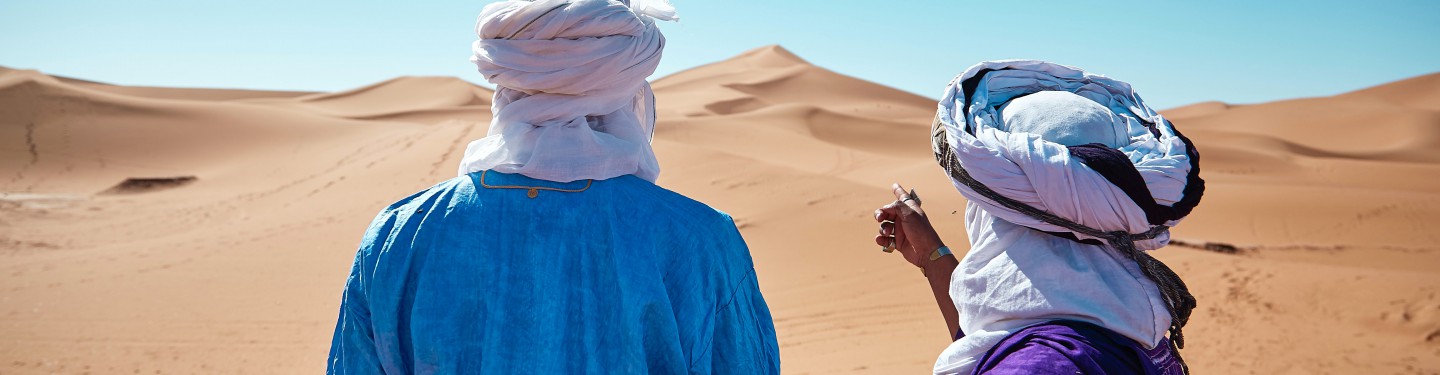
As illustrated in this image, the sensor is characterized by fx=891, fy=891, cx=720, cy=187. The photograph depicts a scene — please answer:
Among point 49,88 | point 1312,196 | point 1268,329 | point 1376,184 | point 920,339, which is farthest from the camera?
point 49,88

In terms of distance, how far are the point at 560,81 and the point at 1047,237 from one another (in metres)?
1.00

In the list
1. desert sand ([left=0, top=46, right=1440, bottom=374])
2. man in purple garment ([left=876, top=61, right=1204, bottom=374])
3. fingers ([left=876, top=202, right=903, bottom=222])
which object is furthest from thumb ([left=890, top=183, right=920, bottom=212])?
desert sand ([left=0, top=46, right=1440, bottom=374])

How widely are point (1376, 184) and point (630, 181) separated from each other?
73.7ft

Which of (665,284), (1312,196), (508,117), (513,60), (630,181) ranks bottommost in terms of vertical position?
(1312,196)

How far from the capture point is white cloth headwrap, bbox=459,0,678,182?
5.37ft

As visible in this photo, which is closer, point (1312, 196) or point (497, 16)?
point (497, 16)

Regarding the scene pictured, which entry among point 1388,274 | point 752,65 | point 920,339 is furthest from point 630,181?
point 752,65

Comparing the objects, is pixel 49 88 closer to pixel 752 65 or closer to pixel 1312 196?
pixel 1312 196

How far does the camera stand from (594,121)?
1.80 metres

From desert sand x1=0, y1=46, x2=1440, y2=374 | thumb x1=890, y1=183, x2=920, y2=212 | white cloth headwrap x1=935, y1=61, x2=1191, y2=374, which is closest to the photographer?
white cloth headwrap x1=935, y1=61, x2=1191, y2=374

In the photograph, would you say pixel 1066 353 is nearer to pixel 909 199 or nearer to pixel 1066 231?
pixel 1066 231

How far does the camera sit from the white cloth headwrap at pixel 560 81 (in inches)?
64.5

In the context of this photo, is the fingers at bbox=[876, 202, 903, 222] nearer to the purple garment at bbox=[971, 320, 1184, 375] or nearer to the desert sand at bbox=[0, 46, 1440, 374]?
the purple garment at bbox=[971, 320, 1184, 375]

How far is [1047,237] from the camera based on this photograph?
5.82 feet
